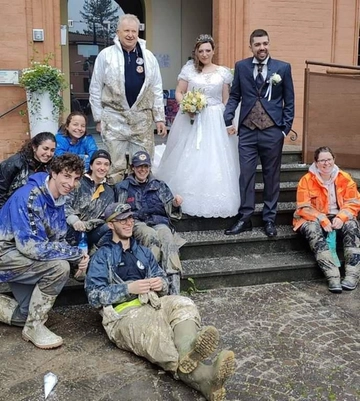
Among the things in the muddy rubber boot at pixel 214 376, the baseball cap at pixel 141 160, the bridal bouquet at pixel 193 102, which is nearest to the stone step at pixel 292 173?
the bridal bouquet at pixel 193 102

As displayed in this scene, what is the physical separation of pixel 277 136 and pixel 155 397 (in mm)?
3058

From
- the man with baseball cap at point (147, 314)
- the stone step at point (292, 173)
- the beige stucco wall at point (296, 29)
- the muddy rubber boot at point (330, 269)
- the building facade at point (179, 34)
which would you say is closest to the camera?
the man with baseball cap at point (147, 314)

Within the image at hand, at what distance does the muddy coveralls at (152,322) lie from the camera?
3.05 m

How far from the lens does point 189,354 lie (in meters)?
3.12

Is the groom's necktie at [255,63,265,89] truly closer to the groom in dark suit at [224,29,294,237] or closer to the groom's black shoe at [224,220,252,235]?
the groom in dark suit at [224,29,294,237]

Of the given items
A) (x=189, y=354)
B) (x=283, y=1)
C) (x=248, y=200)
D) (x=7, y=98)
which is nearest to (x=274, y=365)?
(x=189, y=354)

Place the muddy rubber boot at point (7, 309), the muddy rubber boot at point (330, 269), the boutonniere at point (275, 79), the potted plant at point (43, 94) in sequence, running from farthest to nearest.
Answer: the potted plant at point (43, 94) < the boutonniere at point (275, 79) < the muddy rubber boot at point (330, 269) < the muddy rubber boot at point (7, 309)

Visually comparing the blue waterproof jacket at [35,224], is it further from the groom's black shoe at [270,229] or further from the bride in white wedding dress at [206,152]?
the groom's black shoe at [270,229]

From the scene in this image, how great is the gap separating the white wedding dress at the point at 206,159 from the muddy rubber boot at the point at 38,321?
6.90 feet

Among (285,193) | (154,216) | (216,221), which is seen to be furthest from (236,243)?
(285,193)

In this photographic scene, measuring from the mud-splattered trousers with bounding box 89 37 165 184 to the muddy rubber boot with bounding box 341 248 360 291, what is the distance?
88.8 inches

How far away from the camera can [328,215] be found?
5.27 meters

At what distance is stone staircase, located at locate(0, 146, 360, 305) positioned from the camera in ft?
16.0

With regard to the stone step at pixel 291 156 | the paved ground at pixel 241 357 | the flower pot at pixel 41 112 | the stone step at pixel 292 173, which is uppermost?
the flower pot at pixel 41 112
